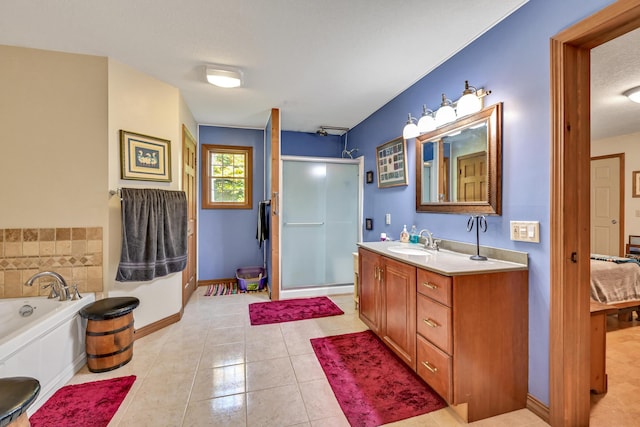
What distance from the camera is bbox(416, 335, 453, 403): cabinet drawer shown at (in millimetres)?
1522

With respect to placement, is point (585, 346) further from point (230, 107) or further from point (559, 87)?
point (230, 107)

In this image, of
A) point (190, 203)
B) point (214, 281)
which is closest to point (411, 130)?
point (190, 203)

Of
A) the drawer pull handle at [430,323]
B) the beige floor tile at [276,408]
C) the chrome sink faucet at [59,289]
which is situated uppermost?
the chrome sink faucet at [59,289]

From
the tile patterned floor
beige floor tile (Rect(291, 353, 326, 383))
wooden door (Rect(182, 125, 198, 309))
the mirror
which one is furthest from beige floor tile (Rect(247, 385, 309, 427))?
wooden door (Rect(182, 125, 198, 309))

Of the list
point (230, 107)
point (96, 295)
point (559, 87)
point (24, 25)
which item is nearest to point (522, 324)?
point (559, 87)

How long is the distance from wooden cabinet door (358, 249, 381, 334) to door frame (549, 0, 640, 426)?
1.16 meters

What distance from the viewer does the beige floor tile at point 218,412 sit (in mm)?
1524

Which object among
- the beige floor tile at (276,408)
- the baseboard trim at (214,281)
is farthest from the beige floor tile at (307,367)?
the baseboard trim at (214,281)

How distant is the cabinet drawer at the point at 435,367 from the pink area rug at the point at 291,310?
4.70 ft

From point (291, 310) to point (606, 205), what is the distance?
18.7 feet

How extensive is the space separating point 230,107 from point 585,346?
3.80 metres

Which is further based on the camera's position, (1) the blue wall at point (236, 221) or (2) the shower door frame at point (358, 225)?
(1) the blue wall at point (236, 221)

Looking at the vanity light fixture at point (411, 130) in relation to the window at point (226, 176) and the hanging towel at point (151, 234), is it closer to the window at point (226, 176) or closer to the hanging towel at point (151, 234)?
the hanging towel at point (151, 234)

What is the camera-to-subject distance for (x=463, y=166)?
2.14 metres
